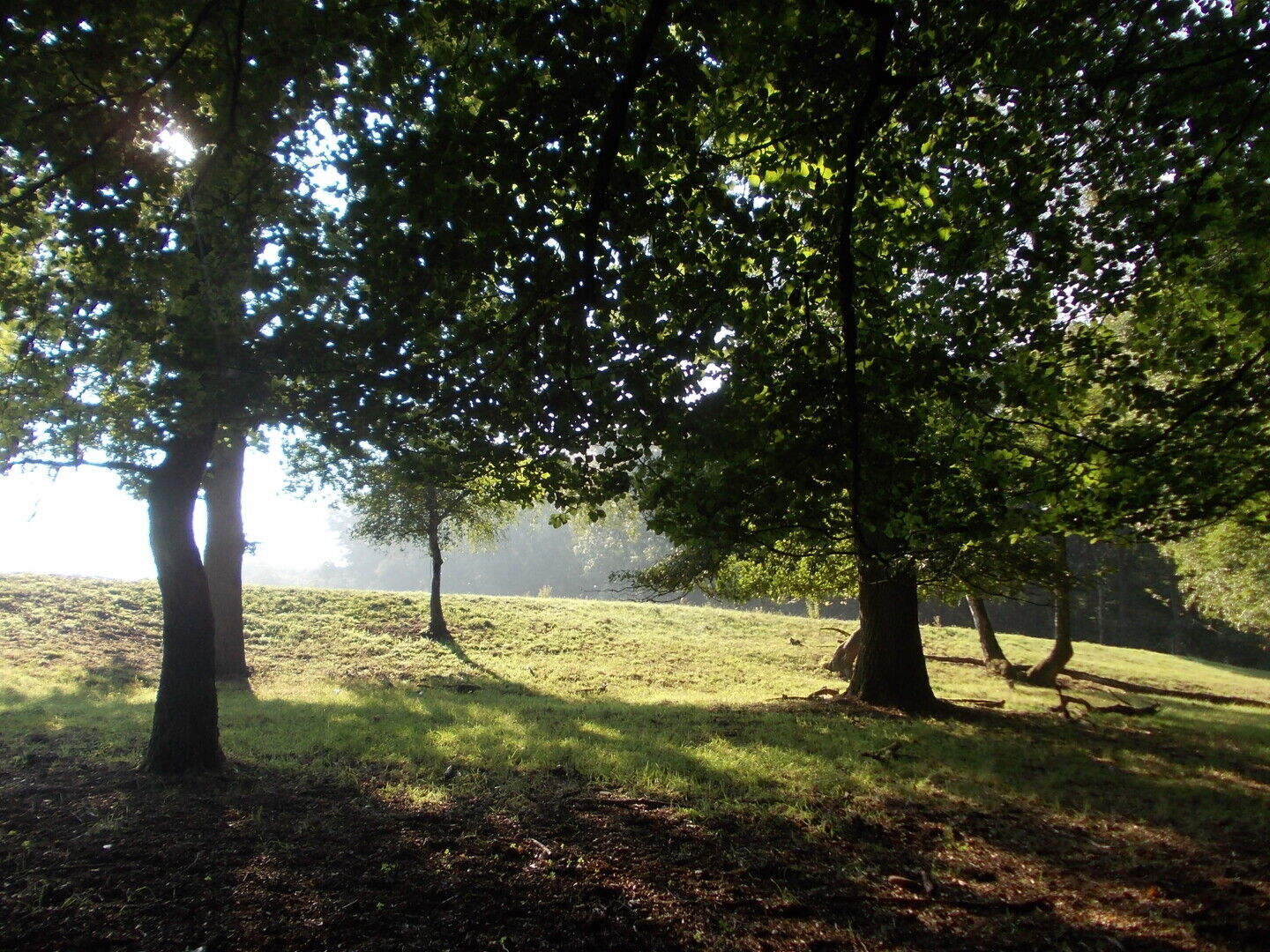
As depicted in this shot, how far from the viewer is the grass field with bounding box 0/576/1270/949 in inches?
174

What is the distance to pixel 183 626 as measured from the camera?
8.47 meters

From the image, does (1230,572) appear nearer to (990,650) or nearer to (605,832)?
(990,650)

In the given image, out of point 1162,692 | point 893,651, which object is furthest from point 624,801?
point 1162,692

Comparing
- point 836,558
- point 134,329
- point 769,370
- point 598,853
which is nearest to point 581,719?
point 836,558

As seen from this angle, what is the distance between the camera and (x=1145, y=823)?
6.97 meters

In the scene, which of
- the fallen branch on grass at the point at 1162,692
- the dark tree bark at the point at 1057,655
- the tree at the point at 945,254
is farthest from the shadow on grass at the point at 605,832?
the fallen branch on grass at the point at 1162,692

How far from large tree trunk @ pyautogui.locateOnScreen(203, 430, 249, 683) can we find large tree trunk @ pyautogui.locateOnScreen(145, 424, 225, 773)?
9.81 metres

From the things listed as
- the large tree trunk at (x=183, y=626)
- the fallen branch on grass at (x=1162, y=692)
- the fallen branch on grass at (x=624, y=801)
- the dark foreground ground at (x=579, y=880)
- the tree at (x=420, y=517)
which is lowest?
the fallen branch on grass at (x=1162, y=692)

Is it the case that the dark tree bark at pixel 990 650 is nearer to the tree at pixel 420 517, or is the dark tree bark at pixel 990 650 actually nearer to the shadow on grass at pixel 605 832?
the shadow on grass at pixel 605 832

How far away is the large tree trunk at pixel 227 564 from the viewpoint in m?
17.7

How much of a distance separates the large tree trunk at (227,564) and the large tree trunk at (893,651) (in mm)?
15310

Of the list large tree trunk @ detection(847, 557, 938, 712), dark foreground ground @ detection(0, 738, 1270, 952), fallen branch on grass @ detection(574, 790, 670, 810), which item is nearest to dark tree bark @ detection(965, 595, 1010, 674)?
large tree trunk @ detection(847, 557, 938, 712)

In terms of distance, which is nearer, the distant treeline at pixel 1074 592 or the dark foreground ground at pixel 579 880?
the dark foreground ground at pixel 579 880

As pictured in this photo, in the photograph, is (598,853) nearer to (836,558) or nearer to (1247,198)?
(1247,198)
